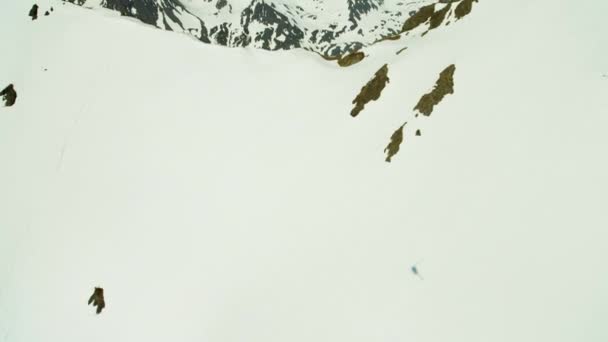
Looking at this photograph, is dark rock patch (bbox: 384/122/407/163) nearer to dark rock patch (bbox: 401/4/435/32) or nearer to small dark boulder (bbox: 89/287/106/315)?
dark rock patch (bbox: 401/4/435/32)

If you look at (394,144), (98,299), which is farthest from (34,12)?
(394,144)

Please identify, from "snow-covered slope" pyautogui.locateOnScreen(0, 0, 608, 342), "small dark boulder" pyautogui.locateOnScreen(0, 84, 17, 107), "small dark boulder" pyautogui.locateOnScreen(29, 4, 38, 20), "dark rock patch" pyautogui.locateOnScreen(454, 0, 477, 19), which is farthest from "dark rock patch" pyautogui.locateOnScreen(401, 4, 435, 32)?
"small dark boulder" pyautogui.locateOnScreen(29, 4, 38, 20)

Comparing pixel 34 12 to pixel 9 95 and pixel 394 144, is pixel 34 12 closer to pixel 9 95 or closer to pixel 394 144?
pixel 9 95

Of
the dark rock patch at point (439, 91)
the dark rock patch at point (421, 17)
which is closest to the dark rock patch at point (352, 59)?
the dark rock patch at point (421, 17)

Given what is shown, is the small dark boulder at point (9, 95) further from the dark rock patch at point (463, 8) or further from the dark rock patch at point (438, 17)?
the dark rock patch at point (463, 8)

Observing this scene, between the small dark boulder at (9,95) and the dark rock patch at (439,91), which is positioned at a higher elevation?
the dark rock patch at (439,91)

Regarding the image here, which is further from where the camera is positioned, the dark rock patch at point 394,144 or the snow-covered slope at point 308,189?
the dark rock patch at point 394,144

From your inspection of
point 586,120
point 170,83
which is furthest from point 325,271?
point 170,83
